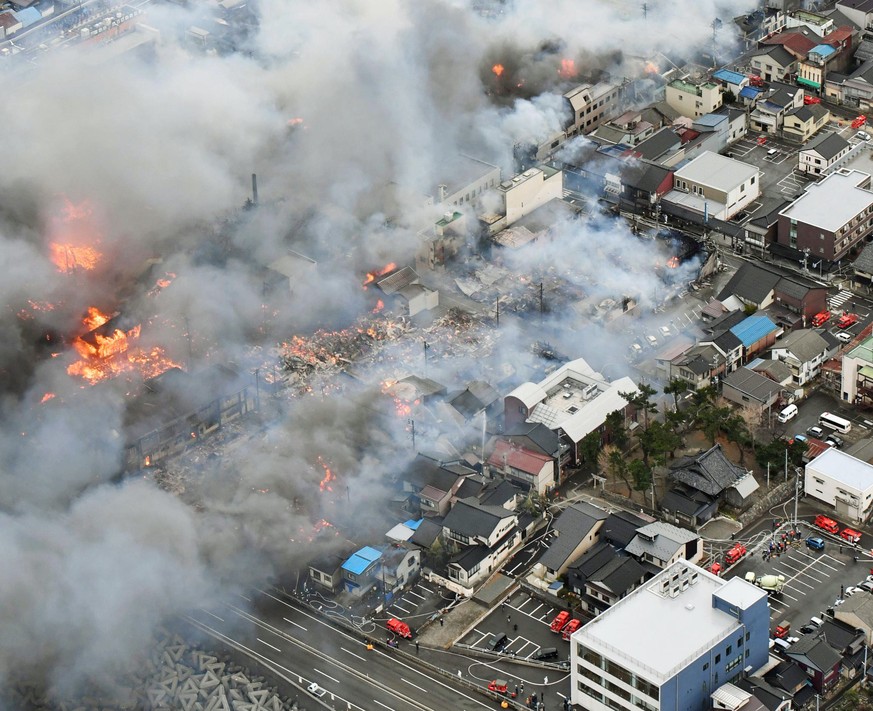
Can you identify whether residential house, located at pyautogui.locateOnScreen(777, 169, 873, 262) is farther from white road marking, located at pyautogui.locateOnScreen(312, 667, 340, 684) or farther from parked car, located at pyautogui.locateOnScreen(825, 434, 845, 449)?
white road marking, located at pyautogui.locateOnScreen(312, 667, 340, 684)

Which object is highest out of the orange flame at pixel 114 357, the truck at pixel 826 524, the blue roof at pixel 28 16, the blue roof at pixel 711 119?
the blue roof at pixel 28 16

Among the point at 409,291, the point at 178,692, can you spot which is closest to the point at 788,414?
the point at 409,291

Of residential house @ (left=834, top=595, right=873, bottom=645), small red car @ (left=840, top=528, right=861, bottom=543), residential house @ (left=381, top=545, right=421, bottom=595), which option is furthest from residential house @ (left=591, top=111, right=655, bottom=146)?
residential house @ (left=834, top=595, right=873, bottom=645)

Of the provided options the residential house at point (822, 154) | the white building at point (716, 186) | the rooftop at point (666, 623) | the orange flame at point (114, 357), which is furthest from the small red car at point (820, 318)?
the orange flame at point (114, 357)

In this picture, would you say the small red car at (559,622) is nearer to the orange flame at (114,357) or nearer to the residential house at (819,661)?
the residential house at (819,661)

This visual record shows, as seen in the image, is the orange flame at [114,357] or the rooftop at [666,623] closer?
the rooftop at [666,623]

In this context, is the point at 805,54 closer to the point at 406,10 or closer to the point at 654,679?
the point at 406,10
